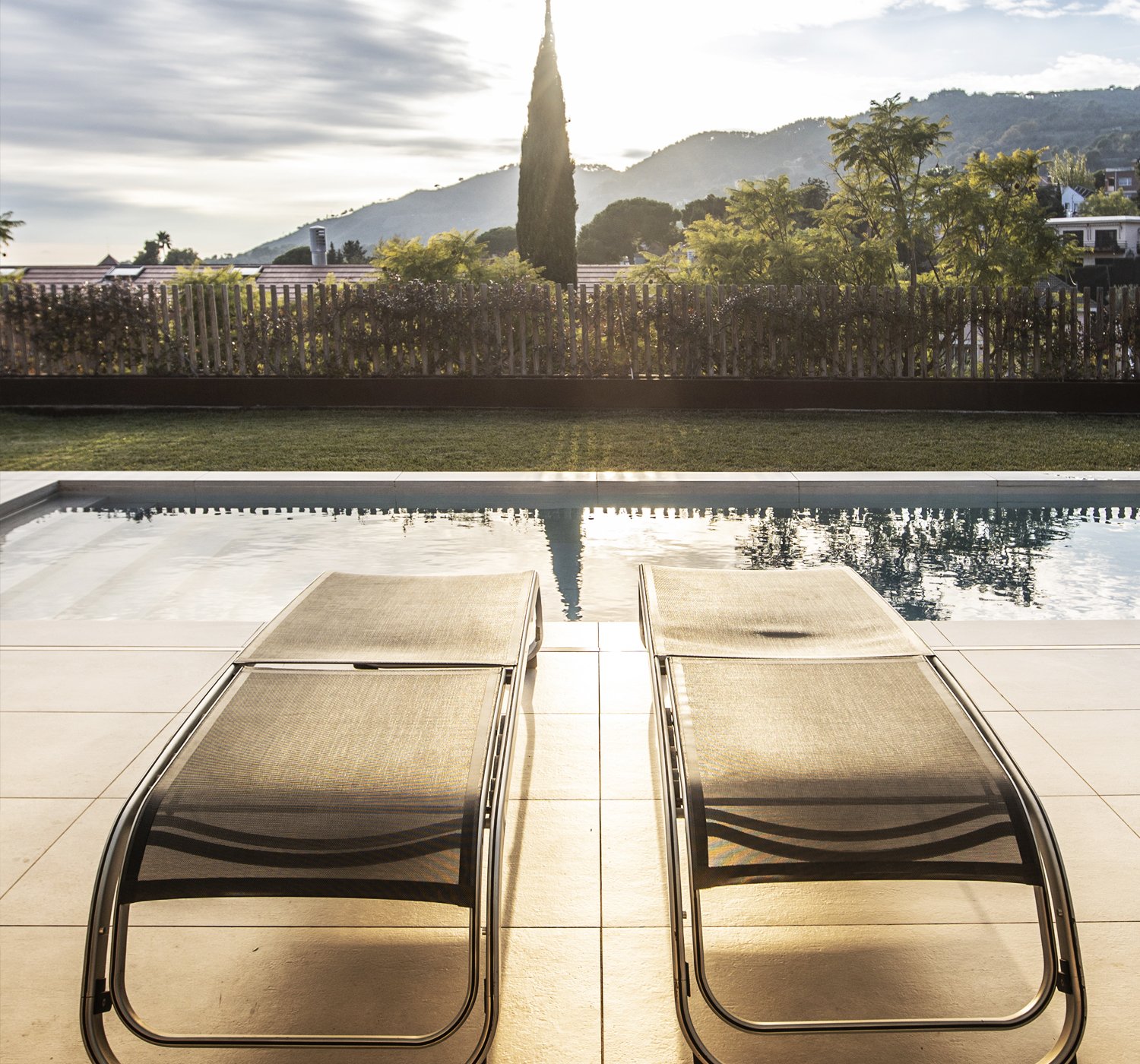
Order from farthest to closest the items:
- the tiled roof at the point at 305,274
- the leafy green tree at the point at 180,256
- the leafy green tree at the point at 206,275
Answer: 1. the leafy green tree at the point at 180,256
2. the tiled roof at the point at 305,274
3. the leafy green tree at the point at 206,275

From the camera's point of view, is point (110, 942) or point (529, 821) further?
point (529, 821)

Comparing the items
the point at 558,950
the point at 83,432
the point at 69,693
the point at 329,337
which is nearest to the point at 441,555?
the point at 69,693

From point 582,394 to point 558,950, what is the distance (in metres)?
10.6

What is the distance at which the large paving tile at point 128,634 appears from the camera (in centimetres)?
384

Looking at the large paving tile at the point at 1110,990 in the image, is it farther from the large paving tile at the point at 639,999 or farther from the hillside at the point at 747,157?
the hillside at the point at 747,157

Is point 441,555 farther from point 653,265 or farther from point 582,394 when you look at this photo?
point 653,265

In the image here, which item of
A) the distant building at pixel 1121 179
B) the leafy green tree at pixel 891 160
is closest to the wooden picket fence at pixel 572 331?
the leafy green tree at pixel 891 160

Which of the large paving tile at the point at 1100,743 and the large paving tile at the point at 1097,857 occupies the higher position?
the large paving tile at the point at 1100,743

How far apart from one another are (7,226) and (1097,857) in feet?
69.5

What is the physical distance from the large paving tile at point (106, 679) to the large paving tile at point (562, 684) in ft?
3.40

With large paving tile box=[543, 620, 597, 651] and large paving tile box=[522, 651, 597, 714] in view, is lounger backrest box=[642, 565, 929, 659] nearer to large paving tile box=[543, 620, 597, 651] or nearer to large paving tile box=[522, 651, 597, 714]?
large paving tile box=[522, 651, 597, 714]

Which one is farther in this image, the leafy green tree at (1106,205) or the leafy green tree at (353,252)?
the leafy green tree at (1106,205)

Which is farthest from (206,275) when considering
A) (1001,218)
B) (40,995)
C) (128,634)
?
(40,995)

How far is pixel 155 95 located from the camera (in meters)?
22.6
